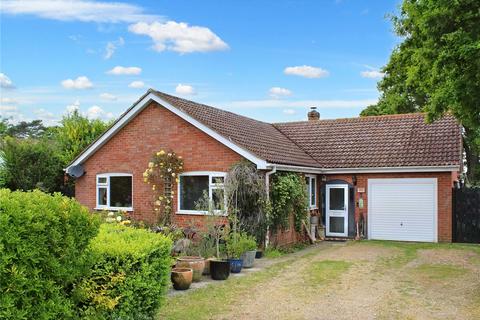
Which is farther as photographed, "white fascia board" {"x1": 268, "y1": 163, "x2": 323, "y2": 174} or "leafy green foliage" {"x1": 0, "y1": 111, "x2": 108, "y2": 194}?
"leafy green foliage" {"x1": 0, "y1": 111, "x2": 108, "y2": 194}

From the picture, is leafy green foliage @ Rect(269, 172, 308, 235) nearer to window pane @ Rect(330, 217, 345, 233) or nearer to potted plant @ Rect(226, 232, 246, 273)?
potted plant @ Rect(226, 232, 246, 273)

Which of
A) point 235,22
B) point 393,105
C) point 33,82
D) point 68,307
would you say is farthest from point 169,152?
point 393,105

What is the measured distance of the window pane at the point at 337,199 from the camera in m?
19.7

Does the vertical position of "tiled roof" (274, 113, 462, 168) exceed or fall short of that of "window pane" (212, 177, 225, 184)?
it exceeds it

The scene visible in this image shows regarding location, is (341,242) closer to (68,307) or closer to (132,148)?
(132,148)

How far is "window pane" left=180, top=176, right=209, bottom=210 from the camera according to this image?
1655 centimetres

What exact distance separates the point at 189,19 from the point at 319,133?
11.1 m

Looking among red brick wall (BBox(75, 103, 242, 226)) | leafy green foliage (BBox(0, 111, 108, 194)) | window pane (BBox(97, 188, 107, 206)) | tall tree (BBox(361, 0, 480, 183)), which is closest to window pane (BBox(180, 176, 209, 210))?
red brick wall (BBox(75, 103, 242, 226))

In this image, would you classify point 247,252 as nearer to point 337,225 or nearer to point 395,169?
point 337,225

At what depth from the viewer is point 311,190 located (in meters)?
19.4

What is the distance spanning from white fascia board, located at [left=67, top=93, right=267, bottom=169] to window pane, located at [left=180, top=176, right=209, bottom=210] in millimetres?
1549

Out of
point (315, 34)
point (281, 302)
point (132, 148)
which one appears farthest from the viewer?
point (132, 148)

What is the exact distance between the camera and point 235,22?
1494cm

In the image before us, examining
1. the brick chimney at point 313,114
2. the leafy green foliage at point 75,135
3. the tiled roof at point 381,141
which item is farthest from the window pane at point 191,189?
the brick chimney at point 313,114
